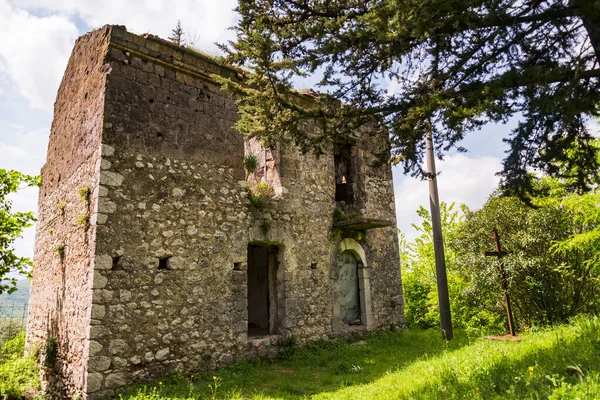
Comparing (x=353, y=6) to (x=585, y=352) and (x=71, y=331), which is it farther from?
(x=71, y=331)

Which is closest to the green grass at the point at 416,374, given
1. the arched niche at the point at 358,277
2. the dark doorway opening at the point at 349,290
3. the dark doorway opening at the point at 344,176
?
the arched niche at the point at 358,277

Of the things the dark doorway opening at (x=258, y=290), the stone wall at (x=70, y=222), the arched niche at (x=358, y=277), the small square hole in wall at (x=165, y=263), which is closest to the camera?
the stone wall at (x=70, y=222)

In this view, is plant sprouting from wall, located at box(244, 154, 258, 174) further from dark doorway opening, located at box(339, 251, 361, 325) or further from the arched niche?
dark doorway opening, located at box(339, 251, 361, 325)

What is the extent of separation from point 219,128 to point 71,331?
→ 4.30 meters

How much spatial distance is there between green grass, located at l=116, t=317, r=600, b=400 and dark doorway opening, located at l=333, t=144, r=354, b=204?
376 cm

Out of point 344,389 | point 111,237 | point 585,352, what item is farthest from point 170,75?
point 585,352

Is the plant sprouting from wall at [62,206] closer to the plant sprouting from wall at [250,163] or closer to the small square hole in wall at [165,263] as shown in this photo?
the small square hole in wall at [165,263]

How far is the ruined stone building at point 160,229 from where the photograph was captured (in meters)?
6.33

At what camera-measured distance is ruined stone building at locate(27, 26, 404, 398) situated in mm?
6332

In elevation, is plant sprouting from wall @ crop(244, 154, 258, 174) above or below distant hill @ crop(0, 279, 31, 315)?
above

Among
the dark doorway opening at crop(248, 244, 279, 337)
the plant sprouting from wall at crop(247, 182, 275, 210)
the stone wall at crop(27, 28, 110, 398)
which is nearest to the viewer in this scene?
the stone wall at crop(27, 28, 110, 398)

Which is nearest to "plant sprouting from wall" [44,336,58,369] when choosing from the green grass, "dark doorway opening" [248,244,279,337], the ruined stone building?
the ruined stone building

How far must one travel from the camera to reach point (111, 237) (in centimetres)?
634

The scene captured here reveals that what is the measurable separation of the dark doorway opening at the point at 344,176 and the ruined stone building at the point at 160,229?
1161 millimetres
